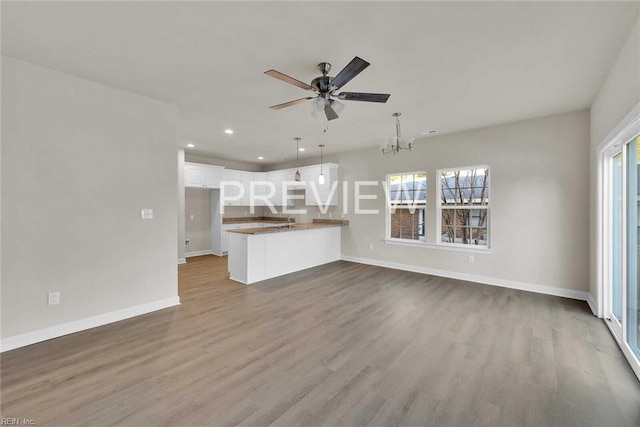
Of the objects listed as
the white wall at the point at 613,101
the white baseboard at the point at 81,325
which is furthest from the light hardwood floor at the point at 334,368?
the white wall at the point at 613,101

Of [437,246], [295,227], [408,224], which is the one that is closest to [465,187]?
[437,246]

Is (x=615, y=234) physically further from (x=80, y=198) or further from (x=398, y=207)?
(x=80, y=198)

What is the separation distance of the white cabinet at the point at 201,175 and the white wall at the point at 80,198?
3118mm

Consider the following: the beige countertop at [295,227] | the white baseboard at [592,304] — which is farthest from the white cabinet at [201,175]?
the white baseboard at [592,304]

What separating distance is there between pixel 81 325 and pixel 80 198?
4.49ft

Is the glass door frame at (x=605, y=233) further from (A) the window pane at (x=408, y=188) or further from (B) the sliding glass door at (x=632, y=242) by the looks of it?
(A) the window pane at (x=408, y=188)

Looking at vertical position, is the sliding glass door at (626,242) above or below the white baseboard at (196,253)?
above

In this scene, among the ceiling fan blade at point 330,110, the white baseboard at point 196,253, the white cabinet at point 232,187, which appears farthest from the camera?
the white cabinet at point 232,187

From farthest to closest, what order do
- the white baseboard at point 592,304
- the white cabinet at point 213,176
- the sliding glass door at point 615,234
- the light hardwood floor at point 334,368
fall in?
1. the white cabinet at point 213,176
2. the white baseboard at point 592,304
3. the sliding glass door at point 615,234
4. the light hardwood floor at point 334,368

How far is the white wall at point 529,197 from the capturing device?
12.5 feet

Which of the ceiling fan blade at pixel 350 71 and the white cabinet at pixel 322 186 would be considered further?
the white cabinet at pixel 322 186

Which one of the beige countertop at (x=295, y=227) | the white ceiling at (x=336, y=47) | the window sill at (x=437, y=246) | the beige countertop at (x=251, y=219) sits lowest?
the window sill at (x=437, y=246)

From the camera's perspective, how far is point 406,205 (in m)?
5.68

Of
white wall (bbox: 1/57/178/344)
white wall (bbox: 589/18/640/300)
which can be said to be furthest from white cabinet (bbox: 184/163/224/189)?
white wall (bbox: 589/18/640/300)
